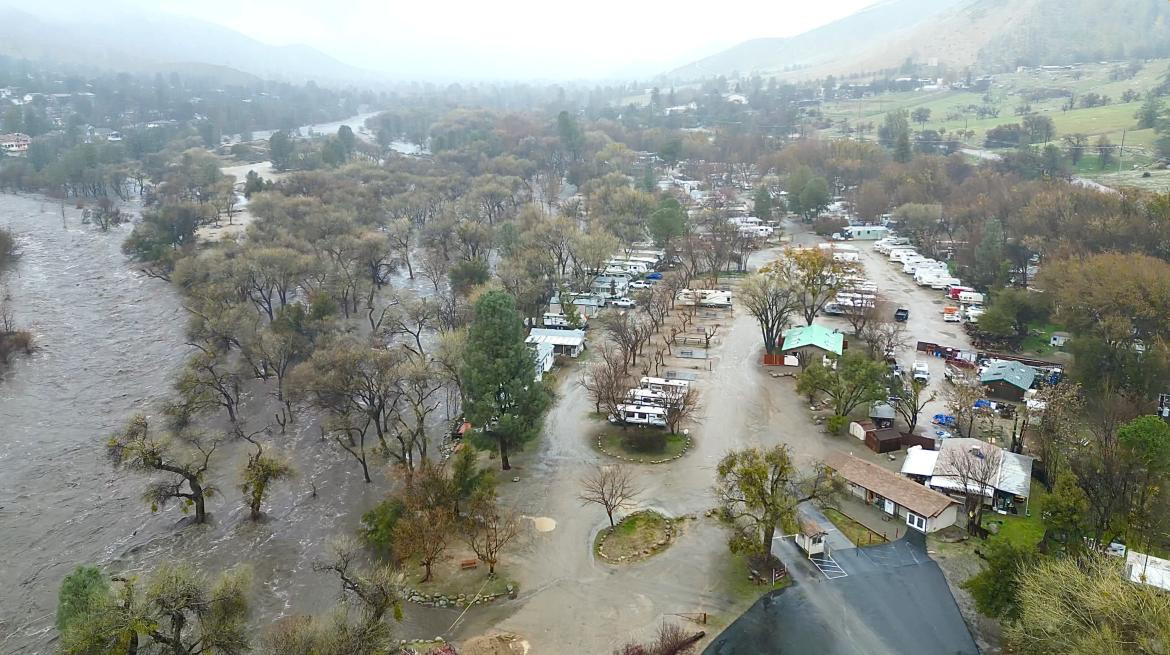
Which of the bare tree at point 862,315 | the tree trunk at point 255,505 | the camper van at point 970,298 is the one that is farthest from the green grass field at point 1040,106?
the tree trunk at point 255,505

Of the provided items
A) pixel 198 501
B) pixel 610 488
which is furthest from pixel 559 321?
pixel 198 501

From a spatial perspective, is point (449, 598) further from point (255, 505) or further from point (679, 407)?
point (679, 407)

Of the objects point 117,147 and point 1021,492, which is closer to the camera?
point 1021,492

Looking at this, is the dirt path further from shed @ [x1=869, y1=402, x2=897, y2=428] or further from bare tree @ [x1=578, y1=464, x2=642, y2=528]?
shed @ [x1=869, y1=402, x2=897, y2=428]

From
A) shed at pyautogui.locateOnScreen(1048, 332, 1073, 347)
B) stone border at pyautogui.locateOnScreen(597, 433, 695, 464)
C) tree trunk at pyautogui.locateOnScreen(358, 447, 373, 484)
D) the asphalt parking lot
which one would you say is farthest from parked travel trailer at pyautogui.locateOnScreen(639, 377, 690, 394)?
shed at pyautogui.locateOnScreen(1048, 332, 1073, 347)

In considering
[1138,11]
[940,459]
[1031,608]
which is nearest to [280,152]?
[940,459]

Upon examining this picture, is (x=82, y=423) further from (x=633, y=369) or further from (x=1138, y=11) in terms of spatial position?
(x=1138, y=11)

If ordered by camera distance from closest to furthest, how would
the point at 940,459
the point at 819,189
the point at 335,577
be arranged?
the point at 335,577, the point at 940,459, the point at 819,189
